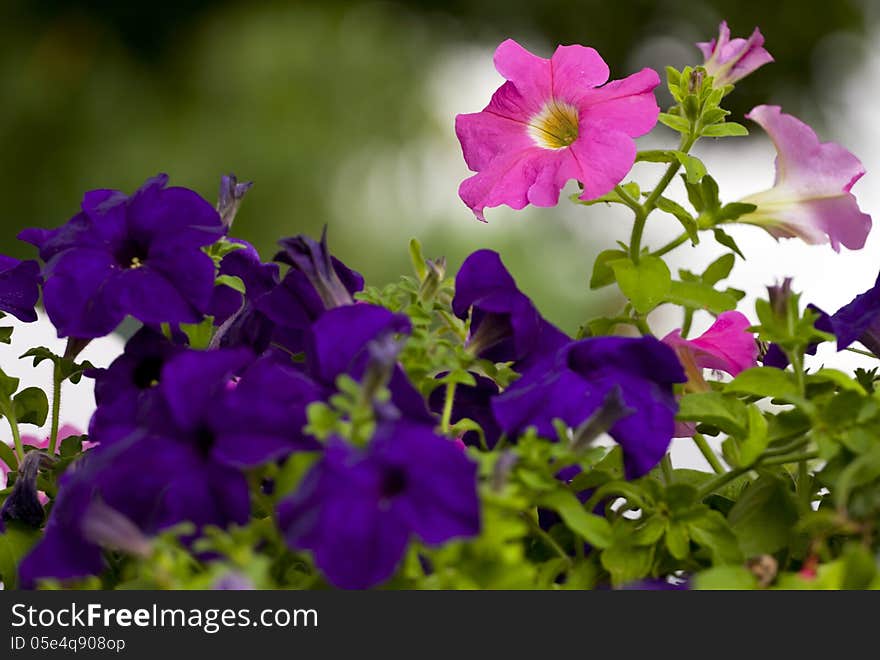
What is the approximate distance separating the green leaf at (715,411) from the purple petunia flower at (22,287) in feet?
0.96

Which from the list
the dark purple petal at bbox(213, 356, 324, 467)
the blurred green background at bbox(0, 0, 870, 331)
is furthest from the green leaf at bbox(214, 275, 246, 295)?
the blurred green background at bbox(0, 0, 870, 331)

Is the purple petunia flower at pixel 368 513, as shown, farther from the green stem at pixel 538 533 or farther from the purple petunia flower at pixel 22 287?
the purple petunia flower at pixel 22 287

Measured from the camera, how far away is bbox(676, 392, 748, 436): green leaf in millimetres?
429

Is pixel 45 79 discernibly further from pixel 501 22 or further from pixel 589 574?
pixel 589 574

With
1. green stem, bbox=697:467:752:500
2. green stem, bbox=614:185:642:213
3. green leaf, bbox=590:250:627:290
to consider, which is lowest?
green stem, bbox=697:467:752:500

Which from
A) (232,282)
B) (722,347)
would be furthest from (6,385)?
(722,347)

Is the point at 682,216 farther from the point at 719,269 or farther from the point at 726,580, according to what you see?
the point at 726,580

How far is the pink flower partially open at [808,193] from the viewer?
531 mm

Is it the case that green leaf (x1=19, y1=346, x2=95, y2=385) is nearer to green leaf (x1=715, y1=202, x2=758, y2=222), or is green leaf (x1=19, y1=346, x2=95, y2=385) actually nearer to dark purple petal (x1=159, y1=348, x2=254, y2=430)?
dark purple petal (x1=159, y1=348, x2=254, y2=430)

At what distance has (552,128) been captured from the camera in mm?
543

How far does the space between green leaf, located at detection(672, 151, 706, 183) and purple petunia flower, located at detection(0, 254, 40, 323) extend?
0.96ft

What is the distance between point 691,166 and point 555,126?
0.26 ft

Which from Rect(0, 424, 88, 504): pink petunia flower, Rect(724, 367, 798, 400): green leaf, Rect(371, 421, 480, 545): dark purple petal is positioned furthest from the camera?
Rect(0, 424, 88, 504): pink petunia flower

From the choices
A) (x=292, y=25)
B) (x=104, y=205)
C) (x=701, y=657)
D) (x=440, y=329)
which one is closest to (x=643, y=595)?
(x=701, y=657)
